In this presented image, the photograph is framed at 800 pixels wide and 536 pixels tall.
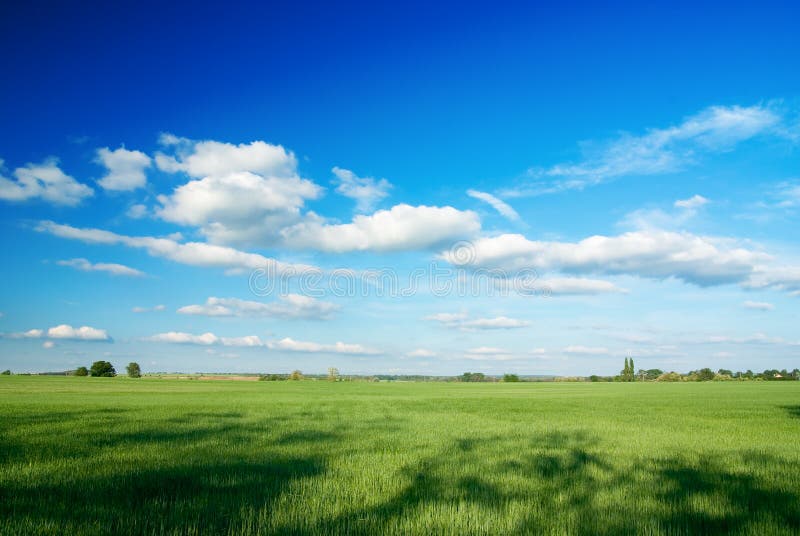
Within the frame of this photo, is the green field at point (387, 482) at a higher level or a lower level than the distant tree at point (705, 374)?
higher

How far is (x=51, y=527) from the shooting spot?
588 centimetres

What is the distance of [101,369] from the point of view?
131250mm

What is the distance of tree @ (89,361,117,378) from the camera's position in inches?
5157

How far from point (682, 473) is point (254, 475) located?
8687 millimetres

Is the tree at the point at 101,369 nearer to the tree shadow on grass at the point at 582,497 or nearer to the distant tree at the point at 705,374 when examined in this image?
the tree shadow on grass at the point at 582,497

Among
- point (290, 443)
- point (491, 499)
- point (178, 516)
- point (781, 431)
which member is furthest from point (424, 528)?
point (781, 431)

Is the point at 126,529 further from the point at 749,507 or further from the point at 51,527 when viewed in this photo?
the point at 749,507

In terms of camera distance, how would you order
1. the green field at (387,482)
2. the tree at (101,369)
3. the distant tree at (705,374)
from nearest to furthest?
the green field at (387,482), the tree at (101,369), the distant tree at (705,374)

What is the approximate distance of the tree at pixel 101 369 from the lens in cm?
13100

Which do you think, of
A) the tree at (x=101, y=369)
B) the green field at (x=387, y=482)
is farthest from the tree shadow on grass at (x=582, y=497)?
the tree at (x=101, y=369)

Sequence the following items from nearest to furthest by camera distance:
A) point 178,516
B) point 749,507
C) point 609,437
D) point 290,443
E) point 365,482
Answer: point 178,516
point 749,507
point 365,482
point 290,443
point 609,437

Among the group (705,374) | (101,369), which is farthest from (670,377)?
(101,369)

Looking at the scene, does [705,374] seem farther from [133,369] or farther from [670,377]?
[133,369]

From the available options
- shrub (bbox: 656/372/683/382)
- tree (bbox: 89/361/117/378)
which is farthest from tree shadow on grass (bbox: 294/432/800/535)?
shrub (bbox: 656/372/683/382)
